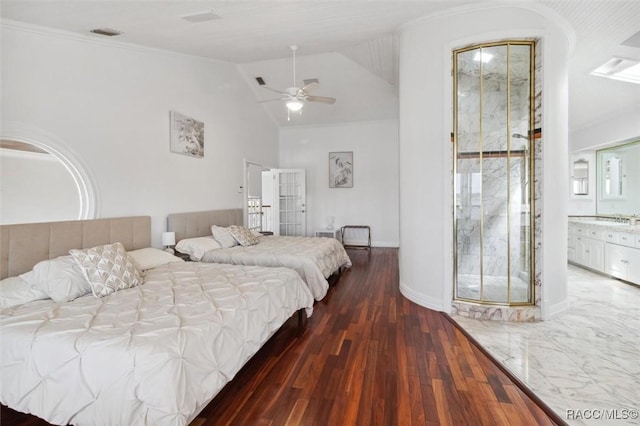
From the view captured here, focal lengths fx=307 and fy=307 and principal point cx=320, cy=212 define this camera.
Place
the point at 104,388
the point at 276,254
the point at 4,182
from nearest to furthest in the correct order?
the point at 104,388, the point at 4,182, the point at 276,254

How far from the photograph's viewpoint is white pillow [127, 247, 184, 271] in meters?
3.20

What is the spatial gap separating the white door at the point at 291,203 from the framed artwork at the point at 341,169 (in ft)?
2.64

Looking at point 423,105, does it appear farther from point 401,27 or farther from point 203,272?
point 203,272

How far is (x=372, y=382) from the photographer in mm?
2113

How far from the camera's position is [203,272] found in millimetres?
3051

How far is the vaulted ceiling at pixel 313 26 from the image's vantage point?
2797mm

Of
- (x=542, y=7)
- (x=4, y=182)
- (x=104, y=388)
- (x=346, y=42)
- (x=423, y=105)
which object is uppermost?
(x=346, y=42)

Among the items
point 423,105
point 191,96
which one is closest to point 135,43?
point 191,96

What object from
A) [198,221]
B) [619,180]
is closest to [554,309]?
[619,180]

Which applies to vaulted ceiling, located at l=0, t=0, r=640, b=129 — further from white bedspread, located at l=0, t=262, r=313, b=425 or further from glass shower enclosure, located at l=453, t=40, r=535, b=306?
white bedspread, located at l=0, t=262, r=313, b=425

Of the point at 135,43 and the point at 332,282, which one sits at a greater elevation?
the point at 135,43

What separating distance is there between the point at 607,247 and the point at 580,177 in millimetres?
1801

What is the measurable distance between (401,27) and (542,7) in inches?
55.5

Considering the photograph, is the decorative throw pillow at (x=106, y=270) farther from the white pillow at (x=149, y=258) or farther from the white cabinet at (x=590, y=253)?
the white cabinet at (x=590, y=253)
